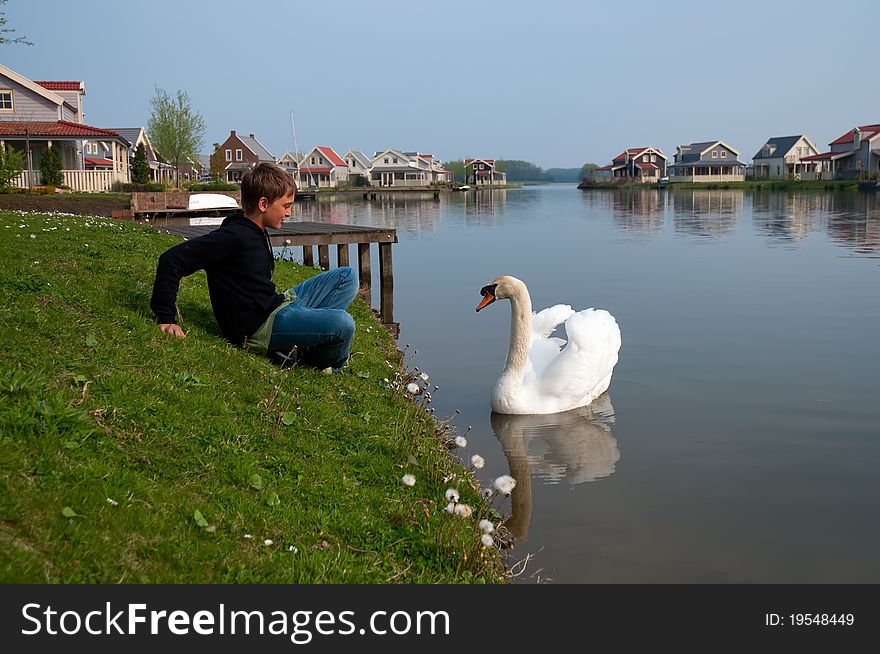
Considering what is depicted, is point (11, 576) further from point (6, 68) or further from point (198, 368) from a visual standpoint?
point (6, 68)

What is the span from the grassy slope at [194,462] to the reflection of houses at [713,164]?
13176 cm

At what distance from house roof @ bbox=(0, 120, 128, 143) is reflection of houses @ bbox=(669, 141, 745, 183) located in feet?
343

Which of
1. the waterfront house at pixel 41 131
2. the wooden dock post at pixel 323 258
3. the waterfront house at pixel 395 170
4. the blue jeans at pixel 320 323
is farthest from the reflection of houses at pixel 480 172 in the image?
the blue jeans at pixel 320 323

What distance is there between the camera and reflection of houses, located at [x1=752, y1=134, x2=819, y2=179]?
12181 cm

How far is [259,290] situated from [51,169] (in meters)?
36.7

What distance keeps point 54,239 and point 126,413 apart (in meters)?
7.55

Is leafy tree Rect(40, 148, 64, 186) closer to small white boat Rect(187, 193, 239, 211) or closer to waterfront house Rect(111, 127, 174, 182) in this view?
small white boat Rect(187, 193, 239, 211)

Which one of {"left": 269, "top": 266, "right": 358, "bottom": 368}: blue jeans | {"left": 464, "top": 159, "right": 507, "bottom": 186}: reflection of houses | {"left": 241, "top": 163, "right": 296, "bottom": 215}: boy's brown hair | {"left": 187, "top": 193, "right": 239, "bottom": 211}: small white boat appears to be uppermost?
{"left": 464, "top": 159, "right": 507, "bottom": 186}: reflection of houses

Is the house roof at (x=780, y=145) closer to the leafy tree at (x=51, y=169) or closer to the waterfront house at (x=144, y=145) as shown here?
the waterfront house at (x=144, y=145)

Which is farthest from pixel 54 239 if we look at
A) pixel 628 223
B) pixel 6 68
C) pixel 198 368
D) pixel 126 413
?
pixel 6 68

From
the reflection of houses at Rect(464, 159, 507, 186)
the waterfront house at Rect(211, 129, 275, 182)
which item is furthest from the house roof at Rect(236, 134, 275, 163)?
the reflection of houses at Rect(464, 159, 507, 186)

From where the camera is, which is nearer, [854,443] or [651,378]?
[854,443]

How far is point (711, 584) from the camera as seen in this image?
18.3 ft

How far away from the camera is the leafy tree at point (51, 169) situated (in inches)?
1523
